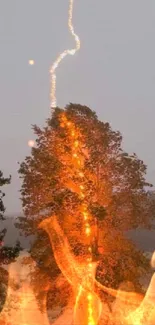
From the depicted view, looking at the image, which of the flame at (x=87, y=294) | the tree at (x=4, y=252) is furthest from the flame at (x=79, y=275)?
the tree at (x=4, y=252)

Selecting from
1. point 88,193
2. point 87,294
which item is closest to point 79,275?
point 87,294

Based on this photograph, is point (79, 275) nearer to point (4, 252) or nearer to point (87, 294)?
point (87, 294)

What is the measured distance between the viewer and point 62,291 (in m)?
18.6

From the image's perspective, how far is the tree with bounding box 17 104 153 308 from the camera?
18.3 meters

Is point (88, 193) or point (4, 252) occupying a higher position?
point (88, 193)

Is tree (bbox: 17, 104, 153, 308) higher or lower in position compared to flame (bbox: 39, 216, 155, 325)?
higher

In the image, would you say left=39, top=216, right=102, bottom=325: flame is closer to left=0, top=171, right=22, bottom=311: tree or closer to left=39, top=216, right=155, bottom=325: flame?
left=39, top=216, right=155, bottom=325: flame

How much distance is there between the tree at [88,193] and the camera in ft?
60.1

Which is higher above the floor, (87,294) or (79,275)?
(79,275)

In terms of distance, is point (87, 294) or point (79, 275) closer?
point (87, 294)

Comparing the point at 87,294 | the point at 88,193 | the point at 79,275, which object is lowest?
the point at 87,294

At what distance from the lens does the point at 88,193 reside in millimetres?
18516

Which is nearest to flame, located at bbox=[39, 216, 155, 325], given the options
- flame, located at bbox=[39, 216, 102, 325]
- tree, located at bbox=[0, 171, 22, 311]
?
flame, located at bbox=[39, 216, 102, 325]

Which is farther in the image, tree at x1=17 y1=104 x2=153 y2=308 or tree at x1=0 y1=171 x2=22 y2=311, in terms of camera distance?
tree at x1=17 y1=104 x2=153 y2=308
